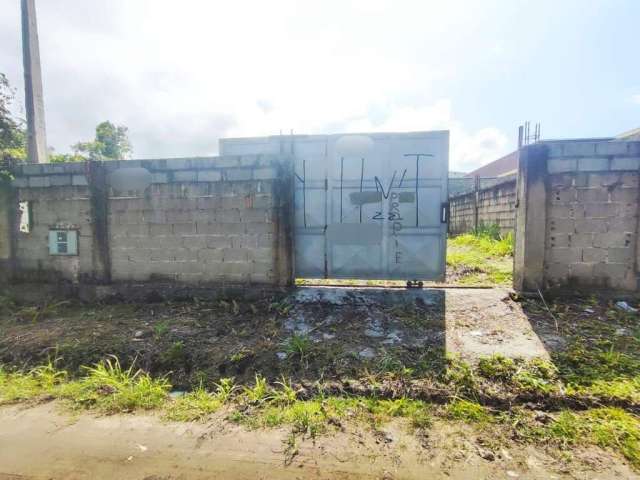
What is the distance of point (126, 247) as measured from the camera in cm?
430

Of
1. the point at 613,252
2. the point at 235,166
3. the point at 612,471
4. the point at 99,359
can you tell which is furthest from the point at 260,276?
the point at 613,252

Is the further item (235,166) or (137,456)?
(235,166)

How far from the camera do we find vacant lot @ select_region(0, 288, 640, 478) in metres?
1.96

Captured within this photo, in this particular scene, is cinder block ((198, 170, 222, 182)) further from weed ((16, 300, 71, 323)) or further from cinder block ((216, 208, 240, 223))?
weed ((16, 300, 71, 323))

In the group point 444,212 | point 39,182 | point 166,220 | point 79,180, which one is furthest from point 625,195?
point 39,182

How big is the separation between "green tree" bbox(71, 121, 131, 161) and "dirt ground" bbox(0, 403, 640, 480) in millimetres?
18653

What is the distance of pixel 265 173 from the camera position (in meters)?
4.02

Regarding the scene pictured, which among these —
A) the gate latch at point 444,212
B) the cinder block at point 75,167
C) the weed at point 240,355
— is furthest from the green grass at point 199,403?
the cinder block at point 75,167

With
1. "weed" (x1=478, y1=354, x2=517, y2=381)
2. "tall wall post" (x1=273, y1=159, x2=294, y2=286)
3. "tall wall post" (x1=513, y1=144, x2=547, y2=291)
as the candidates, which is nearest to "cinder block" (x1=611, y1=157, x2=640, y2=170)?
"tall wall post" (x1=513, y1=144, x2=547, y2=291)

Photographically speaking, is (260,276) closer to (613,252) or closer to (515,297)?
(515,297)

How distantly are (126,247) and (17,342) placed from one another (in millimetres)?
1486

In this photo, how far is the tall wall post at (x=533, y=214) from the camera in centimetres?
362

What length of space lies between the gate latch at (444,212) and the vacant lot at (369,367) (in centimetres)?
91

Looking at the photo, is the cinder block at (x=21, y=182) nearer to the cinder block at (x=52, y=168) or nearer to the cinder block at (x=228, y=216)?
the cinder block at (x=52, y=168)
